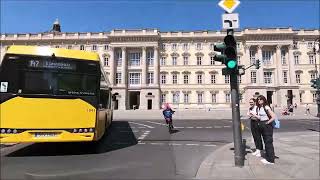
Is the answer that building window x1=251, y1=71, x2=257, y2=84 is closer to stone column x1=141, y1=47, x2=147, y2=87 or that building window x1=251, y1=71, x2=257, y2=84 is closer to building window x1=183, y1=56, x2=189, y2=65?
building window x1=183, y1=56, x2=189, y2=65

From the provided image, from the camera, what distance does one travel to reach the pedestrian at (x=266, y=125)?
8.52 m

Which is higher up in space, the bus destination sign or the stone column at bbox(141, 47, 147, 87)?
the stone column at bbox(141, 47, 147, 87)

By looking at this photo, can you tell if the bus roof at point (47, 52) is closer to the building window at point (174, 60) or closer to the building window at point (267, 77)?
the building window at point (174, 60)

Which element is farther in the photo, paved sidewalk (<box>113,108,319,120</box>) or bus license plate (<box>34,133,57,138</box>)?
paved sidewalk (<box>113,108,319,120</box>)

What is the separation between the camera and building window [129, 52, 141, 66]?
259 feet

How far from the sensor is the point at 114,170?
7.61 meters

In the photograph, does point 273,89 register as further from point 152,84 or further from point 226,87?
point 152,84

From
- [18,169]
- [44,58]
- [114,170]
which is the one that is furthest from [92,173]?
[44,58]

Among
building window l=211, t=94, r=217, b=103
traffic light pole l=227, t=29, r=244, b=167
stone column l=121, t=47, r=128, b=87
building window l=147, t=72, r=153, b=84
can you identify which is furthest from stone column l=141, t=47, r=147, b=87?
traffic light pole l=227, t=29, r=244, b=167

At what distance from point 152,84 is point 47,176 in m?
70.1

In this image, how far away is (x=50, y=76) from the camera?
9305 mm

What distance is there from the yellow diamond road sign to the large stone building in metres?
67.5

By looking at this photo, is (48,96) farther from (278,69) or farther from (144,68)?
(278,69)

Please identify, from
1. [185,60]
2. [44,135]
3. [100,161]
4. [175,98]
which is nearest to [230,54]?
[100,161]
